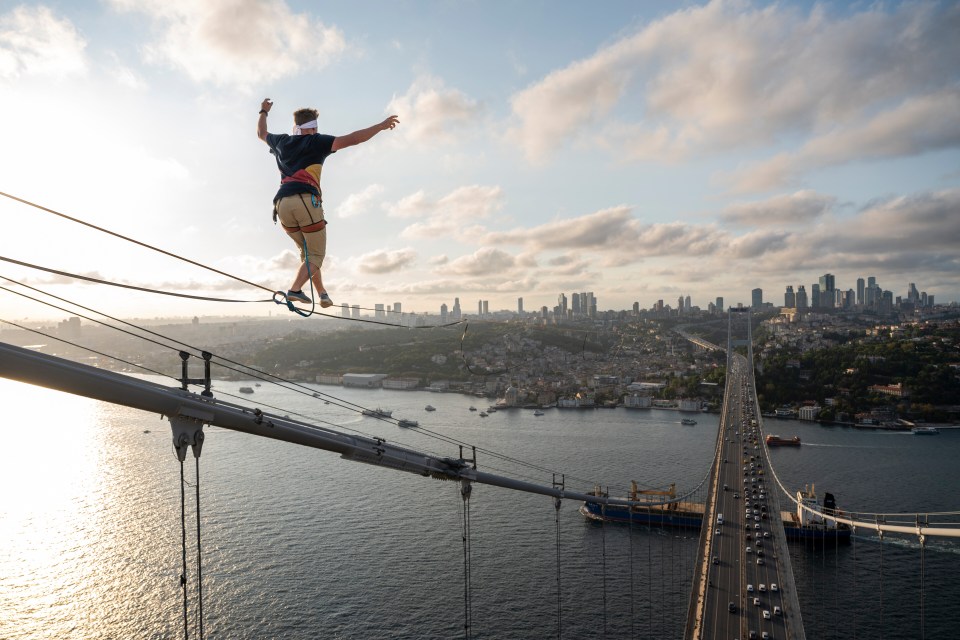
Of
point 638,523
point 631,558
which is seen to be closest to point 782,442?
point 638,523

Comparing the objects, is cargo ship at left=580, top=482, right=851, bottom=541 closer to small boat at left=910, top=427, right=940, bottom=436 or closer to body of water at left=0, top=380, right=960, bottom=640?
body of water at left=0, top=380, right=960, bottom=640

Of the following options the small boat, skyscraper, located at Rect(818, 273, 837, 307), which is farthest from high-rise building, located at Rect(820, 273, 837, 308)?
the small boat

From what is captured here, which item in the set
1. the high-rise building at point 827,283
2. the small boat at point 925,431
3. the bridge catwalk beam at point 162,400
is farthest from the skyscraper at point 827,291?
the bridge catwalk beam at point 162,400

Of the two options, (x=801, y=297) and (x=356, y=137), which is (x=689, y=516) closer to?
(x=356, y=137)

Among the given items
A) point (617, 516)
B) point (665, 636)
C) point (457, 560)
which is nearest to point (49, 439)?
point (457, 560)

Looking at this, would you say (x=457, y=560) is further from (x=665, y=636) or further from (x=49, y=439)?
(x=49, y=439)

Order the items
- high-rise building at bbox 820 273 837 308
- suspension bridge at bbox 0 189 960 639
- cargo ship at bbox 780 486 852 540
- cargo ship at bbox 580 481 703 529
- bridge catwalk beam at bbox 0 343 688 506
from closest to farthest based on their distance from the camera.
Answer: bridge catwalk beam at bbox 0 343 688 506
suspension bridge at bbox 0 189 960 639
cargo ship at bbox 780 486 852 540
cargo ship at bbox 580 481 703 529
high-rise building at bbox 820 273 837 308
